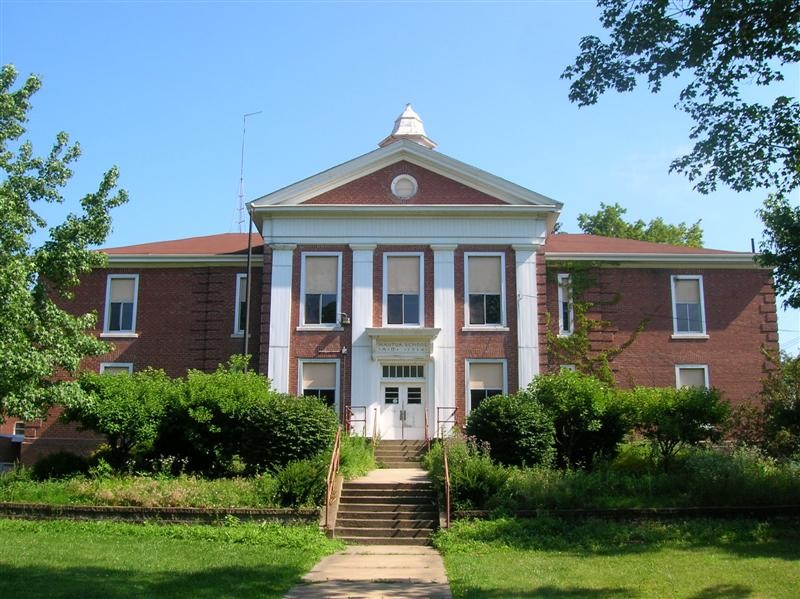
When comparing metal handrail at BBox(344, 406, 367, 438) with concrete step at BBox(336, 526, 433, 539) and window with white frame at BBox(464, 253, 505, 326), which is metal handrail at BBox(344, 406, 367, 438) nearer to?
window with white frame at BBox(464, 253, 505, 326)

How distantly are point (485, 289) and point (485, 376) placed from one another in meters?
2.86

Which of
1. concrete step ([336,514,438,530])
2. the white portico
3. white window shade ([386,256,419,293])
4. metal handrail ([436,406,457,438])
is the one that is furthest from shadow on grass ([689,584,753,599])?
white window shade ([386,256,419,293])

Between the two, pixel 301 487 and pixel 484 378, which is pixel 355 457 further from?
pixel 484 378

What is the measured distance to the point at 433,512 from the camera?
17.2 meters

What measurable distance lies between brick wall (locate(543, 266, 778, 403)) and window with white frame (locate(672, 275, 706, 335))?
0.18 metres

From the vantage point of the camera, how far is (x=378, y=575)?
1261cm

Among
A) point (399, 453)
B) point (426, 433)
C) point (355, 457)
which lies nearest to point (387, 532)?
point (355, 457)

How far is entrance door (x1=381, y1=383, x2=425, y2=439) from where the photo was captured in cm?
2591

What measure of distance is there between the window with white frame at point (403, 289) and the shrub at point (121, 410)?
7.70 metres

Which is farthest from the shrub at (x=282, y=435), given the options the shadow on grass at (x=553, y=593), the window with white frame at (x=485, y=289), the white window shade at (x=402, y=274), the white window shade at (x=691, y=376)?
the white window shade at (x=691, y=376)

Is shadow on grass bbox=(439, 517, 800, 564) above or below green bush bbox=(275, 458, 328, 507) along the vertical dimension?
below

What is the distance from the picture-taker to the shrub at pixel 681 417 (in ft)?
67.7

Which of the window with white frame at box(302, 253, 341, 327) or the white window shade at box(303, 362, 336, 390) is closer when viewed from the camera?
the white window shade at box(303, 362, 336, 390)

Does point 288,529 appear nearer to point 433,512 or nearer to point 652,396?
point 433,512
